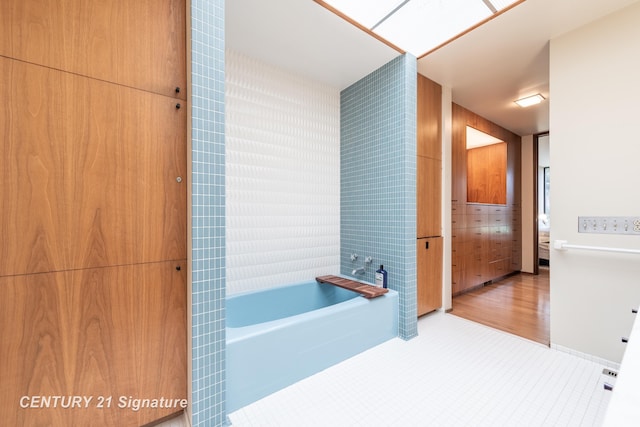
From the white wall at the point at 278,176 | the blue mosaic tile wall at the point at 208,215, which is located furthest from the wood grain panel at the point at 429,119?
the blue mosaic tile wall at the point at 208,215

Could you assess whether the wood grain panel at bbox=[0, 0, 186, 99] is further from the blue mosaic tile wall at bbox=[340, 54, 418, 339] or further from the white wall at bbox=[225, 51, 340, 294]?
the blue mosaic tile wall at bbox=[340, 54, 418, 339]

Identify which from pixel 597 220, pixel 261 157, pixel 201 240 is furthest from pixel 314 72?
pixel 597 220

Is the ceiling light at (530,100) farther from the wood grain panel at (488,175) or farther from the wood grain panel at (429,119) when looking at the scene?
the wood grain panel at (488,175)

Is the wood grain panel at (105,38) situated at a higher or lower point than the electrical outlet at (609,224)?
higher

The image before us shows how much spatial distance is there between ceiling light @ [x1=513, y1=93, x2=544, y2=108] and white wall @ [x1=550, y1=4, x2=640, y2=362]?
1.17 metres

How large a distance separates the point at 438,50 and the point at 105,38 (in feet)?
7.91

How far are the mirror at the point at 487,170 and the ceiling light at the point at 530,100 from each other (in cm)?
86

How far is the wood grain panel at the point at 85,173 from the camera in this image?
106 cm

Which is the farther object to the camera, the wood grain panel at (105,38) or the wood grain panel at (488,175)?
the wood grain panel at (488,175)

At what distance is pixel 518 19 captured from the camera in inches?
74.2

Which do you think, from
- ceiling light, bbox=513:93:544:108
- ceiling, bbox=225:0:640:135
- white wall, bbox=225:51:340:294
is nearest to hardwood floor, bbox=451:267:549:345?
white wall, bbox=225:51:340:294

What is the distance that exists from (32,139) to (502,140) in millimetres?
5428

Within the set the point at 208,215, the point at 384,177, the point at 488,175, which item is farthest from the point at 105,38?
the point at 488,175

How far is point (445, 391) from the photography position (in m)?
1.62
